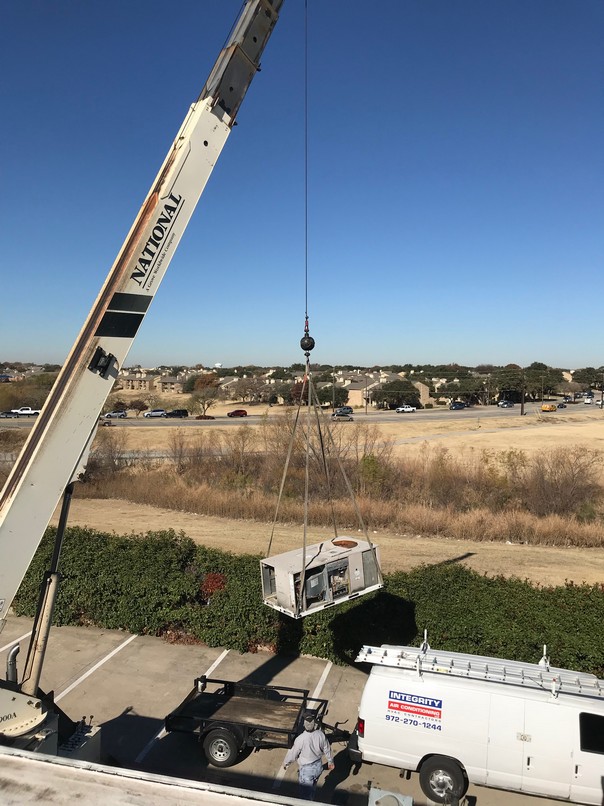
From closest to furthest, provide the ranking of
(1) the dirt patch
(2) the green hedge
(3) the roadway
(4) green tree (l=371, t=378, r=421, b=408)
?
(2) the green hedge, (1) the dirt patch, (3) the roadway, (4) green tree (l=371, t=378, r=421, b=408)

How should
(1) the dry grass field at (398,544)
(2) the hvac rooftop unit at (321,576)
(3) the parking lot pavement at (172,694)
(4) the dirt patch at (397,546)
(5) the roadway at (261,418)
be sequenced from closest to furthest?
(3) the parking lot pavement at (172,694) < (2) the hvac rooftop unit at (321,576) < (4) the dirt patch at (397,546) < (1) the dry grass field at (398,544) < (5) the roadway at (261,418)

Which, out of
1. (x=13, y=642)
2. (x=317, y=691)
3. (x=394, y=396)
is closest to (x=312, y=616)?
(x=317, y=691)

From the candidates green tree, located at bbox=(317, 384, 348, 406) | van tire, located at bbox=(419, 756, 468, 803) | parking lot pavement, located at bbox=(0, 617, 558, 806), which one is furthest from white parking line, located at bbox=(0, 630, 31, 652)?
green tree, located at bbox=(317, 384, 348, 406)

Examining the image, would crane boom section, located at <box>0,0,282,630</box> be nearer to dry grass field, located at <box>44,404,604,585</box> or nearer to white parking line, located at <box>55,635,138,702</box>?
white parking line, located at <box>55,635,138,702</box>

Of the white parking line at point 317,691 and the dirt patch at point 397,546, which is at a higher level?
the white parking line at point 317,691

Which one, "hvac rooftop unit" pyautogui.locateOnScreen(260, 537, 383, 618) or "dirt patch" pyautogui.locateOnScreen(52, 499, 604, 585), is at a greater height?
"hvac rooftop unit" pyautogui.locateOnScreen(260, 537, 383, 618)

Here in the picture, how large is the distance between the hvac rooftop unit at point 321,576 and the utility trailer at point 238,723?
152 centimetres

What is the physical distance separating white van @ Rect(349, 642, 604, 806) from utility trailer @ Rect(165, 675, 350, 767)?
3.18 ft

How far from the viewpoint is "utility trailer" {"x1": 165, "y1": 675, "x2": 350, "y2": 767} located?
8.13 metres

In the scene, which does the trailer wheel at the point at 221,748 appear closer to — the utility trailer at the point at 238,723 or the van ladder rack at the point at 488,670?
the utility trailer at the point at 238,723

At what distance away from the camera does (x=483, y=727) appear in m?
7.19

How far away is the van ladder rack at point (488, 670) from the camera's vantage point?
7270 mm

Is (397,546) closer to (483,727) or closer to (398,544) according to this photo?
(398,544)

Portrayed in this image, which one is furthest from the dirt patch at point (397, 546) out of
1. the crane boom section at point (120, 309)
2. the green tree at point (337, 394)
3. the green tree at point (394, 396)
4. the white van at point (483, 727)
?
the green tree at point (394, 396)
